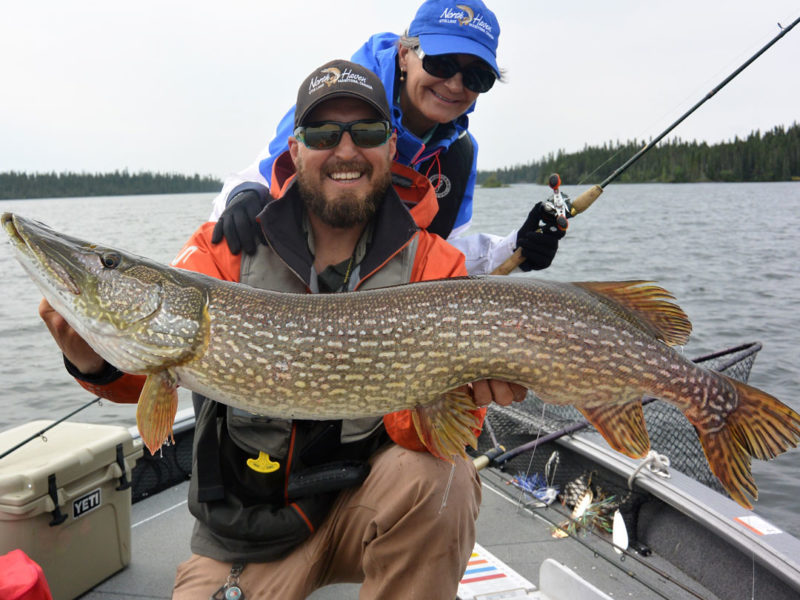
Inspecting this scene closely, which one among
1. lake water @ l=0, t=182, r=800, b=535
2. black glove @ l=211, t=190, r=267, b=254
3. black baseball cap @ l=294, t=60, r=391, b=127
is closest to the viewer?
black glove @ l=211, t=190, r=267, b=254

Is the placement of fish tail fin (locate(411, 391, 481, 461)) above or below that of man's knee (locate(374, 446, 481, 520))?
above

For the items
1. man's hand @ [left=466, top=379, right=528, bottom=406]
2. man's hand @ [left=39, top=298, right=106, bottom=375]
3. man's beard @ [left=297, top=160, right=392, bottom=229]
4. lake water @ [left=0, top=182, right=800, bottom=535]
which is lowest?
lake water @ [left=0, top=182, right=800, bottom=535]

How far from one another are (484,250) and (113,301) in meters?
2.32

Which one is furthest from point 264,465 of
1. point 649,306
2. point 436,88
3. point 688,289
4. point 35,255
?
point 688,289

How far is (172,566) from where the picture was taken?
2869 mm

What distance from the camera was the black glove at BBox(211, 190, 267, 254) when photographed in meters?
2.31

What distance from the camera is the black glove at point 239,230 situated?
2.31 metres

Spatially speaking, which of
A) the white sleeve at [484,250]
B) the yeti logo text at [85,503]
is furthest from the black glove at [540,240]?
the yeti logo text at [85,503]

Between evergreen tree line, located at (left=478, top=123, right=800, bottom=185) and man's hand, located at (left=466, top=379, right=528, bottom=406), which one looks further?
evergreen tree line, located at (left=478, top=123, right=800, bottom=185)

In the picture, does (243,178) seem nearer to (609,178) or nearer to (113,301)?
(113,301)

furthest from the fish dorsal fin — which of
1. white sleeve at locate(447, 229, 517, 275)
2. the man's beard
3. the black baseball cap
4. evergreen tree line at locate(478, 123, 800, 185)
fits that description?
evergreen tree line at locate(478, 123, 800, 185)

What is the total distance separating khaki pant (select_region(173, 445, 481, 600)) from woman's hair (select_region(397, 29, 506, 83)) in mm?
2198

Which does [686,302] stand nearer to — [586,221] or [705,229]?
[705,229]

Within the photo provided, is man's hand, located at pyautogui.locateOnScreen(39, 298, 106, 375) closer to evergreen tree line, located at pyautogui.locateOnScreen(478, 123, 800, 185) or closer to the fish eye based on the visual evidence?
the fish eye
